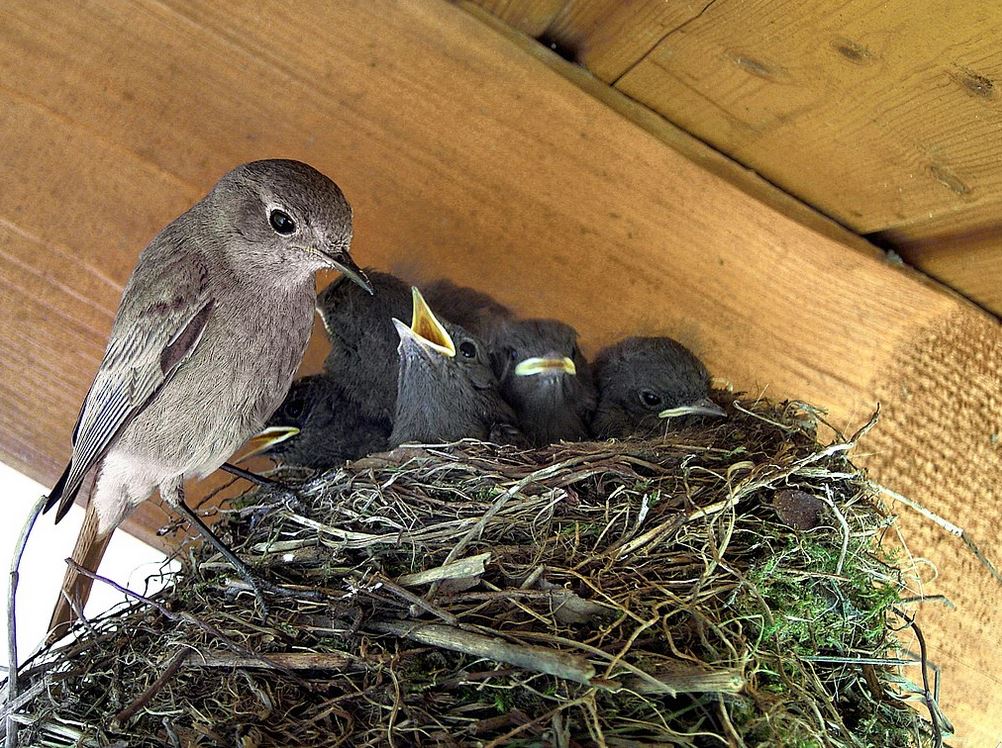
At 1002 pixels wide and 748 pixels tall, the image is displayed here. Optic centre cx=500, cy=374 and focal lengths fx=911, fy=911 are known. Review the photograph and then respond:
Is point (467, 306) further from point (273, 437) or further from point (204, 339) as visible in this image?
point (204, 339)

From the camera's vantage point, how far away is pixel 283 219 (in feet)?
7.12

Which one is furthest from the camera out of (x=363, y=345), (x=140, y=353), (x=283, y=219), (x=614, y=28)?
(x=363, y=345)

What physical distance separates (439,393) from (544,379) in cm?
29

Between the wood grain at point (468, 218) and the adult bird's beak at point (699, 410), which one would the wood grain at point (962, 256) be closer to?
the wood grain at point (468, 218)

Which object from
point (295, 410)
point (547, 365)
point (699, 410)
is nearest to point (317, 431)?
point (295, 410)

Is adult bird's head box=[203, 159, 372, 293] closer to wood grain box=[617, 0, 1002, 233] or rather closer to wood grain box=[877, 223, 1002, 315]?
wood grain box=[617, 0, 1002, 233]

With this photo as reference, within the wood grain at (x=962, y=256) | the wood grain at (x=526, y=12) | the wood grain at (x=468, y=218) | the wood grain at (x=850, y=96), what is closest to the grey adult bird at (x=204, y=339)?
the wood grain at (x=468, y=218)

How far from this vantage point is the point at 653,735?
144 centimetres

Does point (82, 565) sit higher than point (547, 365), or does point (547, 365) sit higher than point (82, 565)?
point (547, 365)

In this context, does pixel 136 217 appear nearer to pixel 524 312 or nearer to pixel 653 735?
pixel 524 312

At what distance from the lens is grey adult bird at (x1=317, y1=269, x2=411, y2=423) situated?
8.55 feet

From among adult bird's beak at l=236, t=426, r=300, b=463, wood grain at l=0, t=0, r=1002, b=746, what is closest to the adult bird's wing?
wood grain at l=0, t=0, r=1002, b=746

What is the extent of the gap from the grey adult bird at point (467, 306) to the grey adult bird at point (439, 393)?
0.13 m

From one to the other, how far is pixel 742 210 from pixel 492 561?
1414 mm
